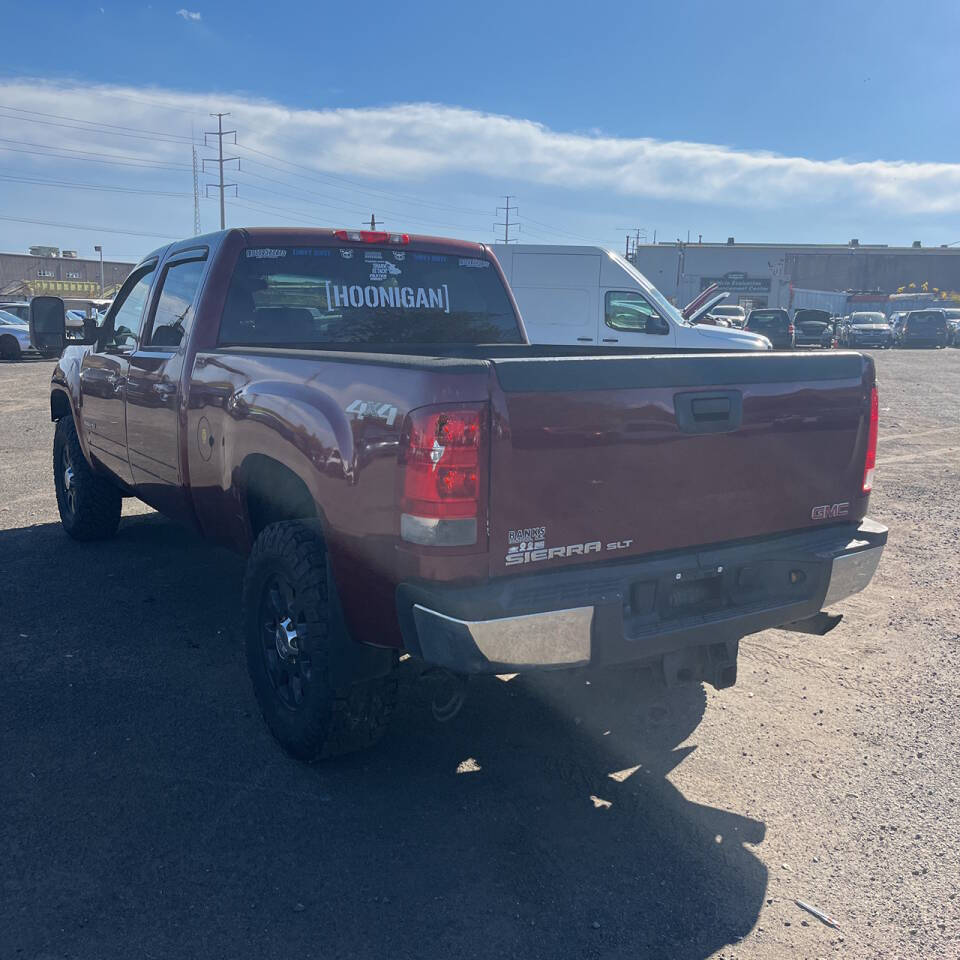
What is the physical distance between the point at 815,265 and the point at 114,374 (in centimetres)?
8567

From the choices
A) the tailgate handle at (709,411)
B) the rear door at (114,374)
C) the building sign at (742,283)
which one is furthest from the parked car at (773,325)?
the building sign at (742,283)

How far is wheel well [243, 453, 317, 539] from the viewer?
12.0 ft

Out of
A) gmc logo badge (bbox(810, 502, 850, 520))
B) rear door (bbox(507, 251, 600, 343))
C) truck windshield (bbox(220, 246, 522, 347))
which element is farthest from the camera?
rear door (bbox(507, 251, 600, 343))

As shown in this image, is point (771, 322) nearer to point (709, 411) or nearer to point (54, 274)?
point (709, 411)

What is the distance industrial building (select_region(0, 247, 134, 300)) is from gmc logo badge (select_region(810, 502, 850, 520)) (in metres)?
75.1

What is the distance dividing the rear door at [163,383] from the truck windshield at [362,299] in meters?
0.28

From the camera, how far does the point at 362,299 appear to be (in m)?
4.90

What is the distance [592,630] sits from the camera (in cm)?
291

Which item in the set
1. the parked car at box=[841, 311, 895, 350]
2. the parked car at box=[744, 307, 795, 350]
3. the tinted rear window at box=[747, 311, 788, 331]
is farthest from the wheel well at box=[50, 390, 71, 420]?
the parked car at box=[841, 311, 895, 350]

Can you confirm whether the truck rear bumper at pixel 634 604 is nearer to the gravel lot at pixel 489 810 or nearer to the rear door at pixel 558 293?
the gravel lot at pixel 489 810

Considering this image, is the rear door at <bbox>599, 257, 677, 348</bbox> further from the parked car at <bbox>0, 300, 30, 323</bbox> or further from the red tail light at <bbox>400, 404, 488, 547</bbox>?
the parked car at <bbox>0, 300, 30, 323</bbox>

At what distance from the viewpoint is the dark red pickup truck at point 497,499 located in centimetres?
282

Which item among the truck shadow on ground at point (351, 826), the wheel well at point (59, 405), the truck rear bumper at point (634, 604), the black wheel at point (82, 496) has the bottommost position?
the truck shadow on ground at point (351, 826)

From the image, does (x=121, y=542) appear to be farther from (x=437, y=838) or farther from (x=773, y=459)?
(x=773, y=459)
